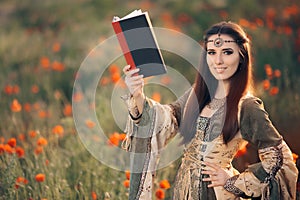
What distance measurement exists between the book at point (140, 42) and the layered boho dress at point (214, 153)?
8.4 inches

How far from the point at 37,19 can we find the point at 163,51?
320 cm

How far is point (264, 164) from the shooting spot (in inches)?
127

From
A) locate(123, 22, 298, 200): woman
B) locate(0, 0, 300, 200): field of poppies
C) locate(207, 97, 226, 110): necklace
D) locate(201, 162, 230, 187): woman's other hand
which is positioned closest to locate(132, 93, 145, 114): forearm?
locate(123, 22, 298, 200): woman

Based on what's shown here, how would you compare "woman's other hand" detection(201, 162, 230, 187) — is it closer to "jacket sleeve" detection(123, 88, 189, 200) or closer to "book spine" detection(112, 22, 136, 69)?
"jacket sleeve" detection(123, 88, 189, 200)

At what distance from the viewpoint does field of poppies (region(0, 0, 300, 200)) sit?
13.9 ft

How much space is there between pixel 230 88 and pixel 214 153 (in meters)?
0.35

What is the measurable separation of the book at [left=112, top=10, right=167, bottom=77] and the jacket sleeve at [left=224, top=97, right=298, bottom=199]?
1.67 feet

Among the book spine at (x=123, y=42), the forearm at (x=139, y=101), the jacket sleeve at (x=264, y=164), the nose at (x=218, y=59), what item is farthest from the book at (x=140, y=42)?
the jacket sleeve at (x=264, y=164)

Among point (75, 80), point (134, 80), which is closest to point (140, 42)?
point (134, 80)

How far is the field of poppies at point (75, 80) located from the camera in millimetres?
4234

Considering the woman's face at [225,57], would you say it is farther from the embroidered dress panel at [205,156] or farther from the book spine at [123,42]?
the book spine at [123,42]

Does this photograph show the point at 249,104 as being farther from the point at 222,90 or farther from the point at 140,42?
the point at 140,42

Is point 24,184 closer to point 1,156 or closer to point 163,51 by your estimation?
point 1,156

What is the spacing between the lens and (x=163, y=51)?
27.1ft
